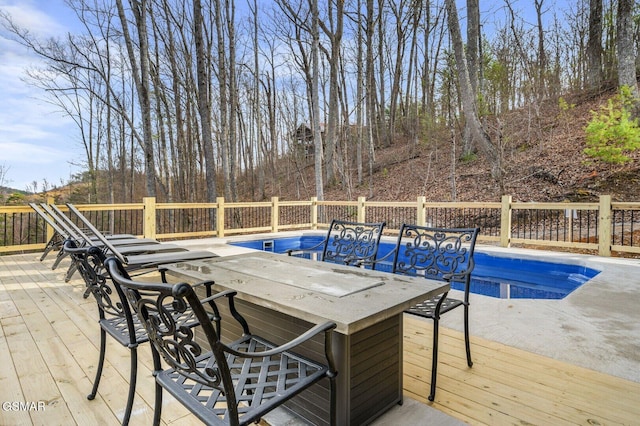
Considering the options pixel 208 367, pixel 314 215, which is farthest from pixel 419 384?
pixel 314 215

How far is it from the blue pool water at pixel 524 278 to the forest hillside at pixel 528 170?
11.4 ft

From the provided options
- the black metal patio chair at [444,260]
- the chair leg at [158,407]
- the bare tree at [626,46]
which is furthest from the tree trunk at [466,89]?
the chair leg at [158,407]

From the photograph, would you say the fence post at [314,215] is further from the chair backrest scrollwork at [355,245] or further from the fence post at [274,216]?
the chair backrest scrollwork at [355,245]

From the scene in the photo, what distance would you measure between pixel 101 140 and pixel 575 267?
2046 centimetres

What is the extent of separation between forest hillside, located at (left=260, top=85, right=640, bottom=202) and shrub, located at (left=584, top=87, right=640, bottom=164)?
1.41 ft

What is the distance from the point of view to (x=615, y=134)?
24.5 feet

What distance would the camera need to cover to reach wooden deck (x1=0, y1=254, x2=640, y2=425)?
1712mm

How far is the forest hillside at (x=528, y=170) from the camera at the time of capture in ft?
26.5

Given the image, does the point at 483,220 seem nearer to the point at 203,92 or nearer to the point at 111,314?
the point at 203,92

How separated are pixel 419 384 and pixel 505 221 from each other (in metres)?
5.25

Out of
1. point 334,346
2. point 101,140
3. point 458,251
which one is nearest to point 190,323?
point 334,346

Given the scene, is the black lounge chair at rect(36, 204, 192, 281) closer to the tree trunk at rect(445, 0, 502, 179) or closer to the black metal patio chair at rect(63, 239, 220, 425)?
the black metal patio chair at rect(63, 239, 220, 425)

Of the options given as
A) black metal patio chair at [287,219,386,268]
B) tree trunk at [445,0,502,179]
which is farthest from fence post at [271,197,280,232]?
tree trunk at [445,0,502,179]

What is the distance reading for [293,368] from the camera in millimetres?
1459
